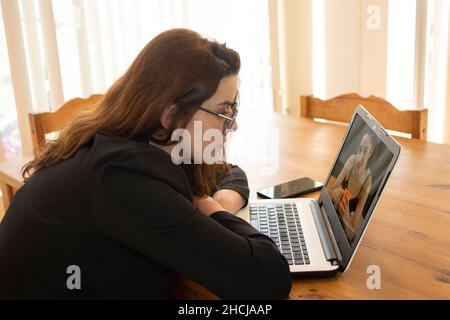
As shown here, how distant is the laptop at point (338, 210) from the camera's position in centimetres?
90

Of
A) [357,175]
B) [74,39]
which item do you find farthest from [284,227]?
[74,39]

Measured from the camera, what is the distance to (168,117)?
960mm

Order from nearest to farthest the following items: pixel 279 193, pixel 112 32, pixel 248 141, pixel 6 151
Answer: pixel 279 193, pixel 248 141, pixel 6 151, pixel 112 32

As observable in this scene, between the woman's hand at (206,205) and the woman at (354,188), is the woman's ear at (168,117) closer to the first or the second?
the woman's hand at (206,205)

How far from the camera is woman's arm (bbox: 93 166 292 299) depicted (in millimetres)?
831

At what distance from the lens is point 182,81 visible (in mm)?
931

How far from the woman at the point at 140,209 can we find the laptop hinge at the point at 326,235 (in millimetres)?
122

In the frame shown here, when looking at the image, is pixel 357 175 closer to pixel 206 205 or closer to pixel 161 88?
pixel 206 205

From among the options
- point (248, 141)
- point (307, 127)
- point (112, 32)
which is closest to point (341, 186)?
point (248, 141)

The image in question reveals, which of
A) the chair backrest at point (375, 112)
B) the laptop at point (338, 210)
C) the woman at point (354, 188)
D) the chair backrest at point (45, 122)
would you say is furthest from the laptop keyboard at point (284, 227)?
the chair backrest at point (45, 122)

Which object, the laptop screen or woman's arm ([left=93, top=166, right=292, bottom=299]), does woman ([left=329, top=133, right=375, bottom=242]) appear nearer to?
the laptop screen

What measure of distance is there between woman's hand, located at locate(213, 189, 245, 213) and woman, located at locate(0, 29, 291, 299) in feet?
0.52
